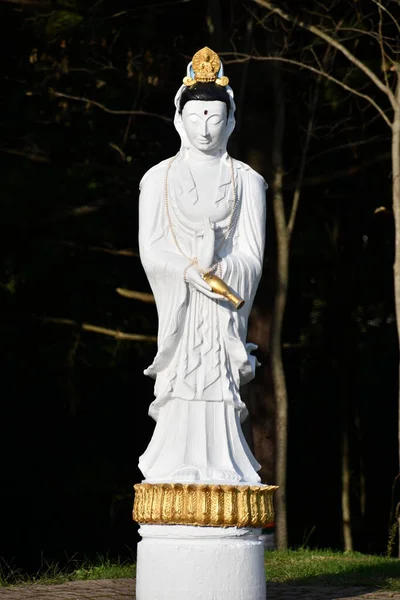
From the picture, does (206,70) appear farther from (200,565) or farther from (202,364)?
(200,565)

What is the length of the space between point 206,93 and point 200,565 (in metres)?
3.05

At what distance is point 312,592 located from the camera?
9.98m

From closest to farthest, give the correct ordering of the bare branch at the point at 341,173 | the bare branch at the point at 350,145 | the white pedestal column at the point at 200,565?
the white pedestal column at the point at 200,565
the bare branch at the point at 350,145
the bare branch at the point at 341,173

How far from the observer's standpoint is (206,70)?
9.16 m

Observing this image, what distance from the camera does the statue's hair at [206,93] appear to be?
9.05 metres

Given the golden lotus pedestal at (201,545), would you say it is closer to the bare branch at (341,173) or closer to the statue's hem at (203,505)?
the statue's hem at (203,505)

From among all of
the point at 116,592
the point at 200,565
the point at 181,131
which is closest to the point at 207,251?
the point at 181,131

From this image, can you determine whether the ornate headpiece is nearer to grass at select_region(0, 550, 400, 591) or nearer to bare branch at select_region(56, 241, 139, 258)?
grass at select_region(0, 550, 400, 591)

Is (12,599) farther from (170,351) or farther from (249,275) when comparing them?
(249,275)

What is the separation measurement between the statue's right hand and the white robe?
7 cm

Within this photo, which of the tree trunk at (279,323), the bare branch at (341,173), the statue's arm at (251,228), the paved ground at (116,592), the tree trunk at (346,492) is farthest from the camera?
the tree trunk at (346,492)

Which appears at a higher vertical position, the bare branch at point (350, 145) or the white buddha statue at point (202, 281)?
the bare branch at point (350, 145)

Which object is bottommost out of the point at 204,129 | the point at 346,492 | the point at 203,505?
the point at 203,505

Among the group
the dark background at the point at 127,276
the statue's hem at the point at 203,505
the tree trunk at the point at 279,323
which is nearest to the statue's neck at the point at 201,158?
the statue's hem at the point at 203,505
